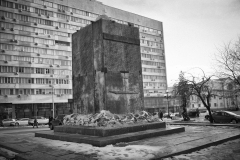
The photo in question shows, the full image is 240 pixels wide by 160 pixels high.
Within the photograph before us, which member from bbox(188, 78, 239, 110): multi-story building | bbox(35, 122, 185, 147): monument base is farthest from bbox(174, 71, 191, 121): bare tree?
bbox(35, 122, 185, 147): monument base

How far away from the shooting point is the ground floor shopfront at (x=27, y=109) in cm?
4188

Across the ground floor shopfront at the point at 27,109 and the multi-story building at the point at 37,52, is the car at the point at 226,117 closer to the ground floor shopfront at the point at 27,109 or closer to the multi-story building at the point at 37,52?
the ground floor shopfront at the point at 27,109

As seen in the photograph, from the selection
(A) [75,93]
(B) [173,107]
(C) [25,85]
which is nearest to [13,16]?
(C) [25,85]

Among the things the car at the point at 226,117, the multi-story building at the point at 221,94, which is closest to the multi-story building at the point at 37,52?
the car at the point at 226,117

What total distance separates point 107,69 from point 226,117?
16.6m

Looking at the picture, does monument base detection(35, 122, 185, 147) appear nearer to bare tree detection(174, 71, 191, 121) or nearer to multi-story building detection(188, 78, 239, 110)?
multi-story building detection(188, 78, 239, 110)

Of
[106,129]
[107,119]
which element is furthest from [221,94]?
[106,129]

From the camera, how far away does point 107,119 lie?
8.96 m

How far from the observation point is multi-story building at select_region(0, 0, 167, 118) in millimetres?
42531

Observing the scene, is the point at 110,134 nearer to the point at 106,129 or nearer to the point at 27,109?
the point at 106,129

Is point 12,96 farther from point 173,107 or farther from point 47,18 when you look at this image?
point 173,107

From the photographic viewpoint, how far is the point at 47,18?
4769 centimetres

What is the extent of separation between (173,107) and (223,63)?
2151 inches

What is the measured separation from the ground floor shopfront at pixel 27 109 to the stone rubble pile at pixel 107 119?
3068 centimetres
